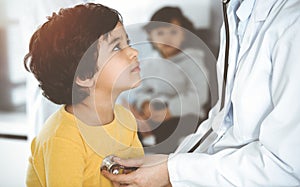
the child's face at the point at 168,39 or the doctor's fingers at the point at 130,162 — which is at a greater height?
the child's face at the point at 168,39

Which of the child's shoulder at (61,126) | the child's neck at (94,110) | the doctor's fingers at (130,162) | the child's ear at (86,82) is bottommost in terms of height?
the doctor's fingers at (130,162)

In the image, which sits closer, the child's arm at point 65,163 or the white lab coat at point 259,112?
the white lab coat at point 259,112

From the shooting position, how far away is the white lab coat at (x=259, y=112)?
0.77 meters

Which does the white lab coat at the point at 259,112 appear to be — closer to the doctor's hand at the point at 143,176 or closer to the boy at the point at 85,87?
the doctor's hand at the point at 143,176

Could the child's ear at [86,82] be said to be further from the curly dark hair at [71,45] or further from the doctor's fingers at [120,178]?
the doctor's fingers at [120,178]

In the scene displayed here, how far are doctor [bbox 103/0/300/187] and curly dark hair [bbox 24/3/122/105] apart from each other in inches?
7.7

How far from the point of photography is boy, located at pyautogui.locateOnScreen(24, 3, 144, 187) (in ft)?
2.94

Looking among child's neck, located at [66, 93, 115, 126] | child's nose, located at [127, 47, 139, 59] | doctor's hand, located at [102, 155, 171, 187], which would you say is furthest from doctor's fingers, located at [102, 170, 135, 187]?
child's nose, located at [127, 47, 139, 59]

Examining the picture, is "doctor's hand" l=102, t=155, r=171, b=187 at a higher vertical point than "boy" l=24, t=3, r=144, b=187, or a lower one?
lower

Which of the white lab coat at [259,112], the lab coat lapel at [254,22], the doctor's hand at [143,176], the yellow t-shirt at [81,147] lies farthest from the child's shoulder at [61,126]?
the lab coat lapel at [254,22]

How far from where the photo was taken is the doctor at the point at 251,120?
0.77 metres

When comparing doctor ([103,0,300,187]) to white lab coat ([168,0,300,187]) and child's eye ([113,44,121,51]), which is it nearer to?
white lab coat ([168,0,300,187])

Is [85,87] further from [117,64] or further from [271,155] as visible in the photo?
[271,155]

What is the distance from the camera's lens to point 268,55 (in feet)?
2.63
